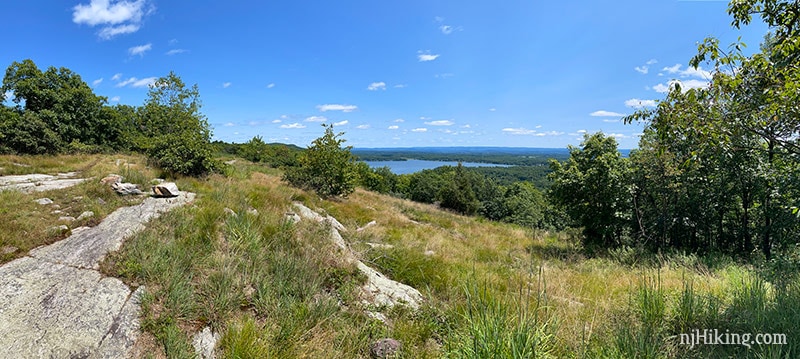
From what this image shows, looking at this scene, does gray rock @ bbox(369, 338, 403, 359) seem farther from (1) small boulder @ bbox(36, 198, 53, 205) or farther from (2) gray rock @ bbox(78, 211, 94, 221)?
(1) small boulder @ bbox(36, 198, 53, 205)

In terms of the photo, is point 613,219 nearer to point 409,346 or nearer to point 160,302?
point 409,346

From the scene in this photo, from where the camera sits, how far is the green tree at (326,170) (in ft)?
48.2

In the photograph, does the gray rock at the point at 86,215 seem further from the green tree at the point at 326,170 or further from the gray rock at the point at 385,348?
the green tree at the point at 326,170

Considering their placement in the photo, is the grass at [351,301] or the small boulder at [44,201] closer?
the grass at [351,301]

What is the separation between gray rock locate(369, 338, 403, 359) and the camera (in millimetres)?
3082

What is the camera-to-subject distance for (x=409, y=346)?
10.4 ft

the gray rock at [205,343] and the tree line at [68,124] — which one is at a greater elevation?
the tree line at [68,124]

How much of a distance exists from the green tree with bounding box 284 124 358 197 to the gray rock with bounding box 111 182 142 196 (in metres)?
7.56

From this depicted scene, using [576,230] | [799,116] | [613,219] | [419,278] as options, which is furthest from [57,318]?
[576,230]

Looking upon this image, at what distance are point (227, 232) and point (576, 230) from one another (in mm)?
17367

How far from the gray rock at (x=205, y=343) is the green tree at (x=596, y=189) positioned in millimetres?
13704

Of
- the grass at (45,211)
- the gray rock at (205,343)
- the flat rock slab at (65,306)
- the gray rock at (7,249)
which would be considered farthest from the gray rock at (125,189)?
the gray rock at (205,343)

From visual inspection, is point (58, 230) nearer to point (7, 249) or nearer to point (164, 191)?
point (7, 249)

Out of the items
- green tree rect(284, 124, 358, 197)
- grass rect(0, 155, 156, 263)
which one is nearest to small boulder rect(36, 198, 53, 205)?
grass rect(0, 155, 156, 263)
